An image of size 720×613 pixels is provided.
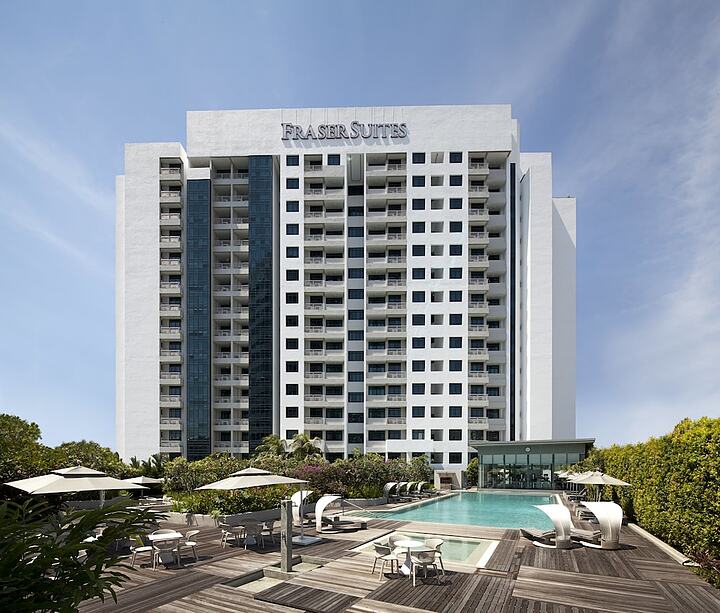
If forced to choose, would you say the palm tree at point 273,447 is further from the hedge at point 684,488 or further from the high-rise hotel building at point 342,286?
the hedge at point 684,488

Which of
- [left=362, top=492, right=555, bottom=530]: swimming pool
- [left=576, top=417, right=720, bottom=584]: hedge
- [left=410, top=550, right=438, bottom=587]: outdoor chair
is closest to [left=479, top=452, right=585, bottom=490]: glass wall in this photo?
[left=362, top=492, right=555, bottom=530]: swimming pool

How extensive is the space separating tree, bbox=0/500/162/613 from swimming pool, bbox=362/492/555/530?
63.7 ft

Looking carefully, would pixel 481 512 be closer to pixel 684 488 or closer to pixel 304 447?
pixel 684 488

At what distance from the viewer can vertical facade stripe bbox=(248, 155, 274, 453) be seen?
4644 cm

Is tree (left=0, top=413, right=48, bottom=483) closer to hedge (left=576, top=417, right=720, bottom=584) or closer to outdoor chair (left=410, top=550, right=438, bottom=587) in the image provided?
outdoor chair (left=410, top=550, right=438, bottom=587)

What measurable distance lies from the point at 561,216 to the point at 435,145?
15965mm

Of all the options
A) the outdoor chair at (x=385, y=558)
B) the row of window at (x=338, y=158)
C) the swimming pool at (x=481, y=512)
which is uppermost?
the row of window at (x=338, y=158)

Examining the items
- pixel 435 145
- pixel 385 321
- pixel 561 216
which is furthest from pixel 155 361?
pixel 561 216

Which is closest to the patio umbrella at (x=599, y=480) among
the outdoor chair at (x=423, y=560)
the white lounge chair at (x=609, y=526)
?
the white lounge chair at (x=609, y=526)

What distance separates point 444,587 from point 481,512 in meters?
17.4

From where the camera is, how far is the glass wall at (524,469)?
4034 cm

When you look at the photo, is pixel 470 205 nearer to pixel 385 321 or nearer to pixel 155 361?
pixel 385 321

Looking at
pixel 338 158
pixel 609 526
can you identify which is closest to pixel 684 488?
pixel 609 526

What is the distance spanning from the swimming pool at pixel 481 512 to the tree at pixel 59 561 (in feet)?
63.7
